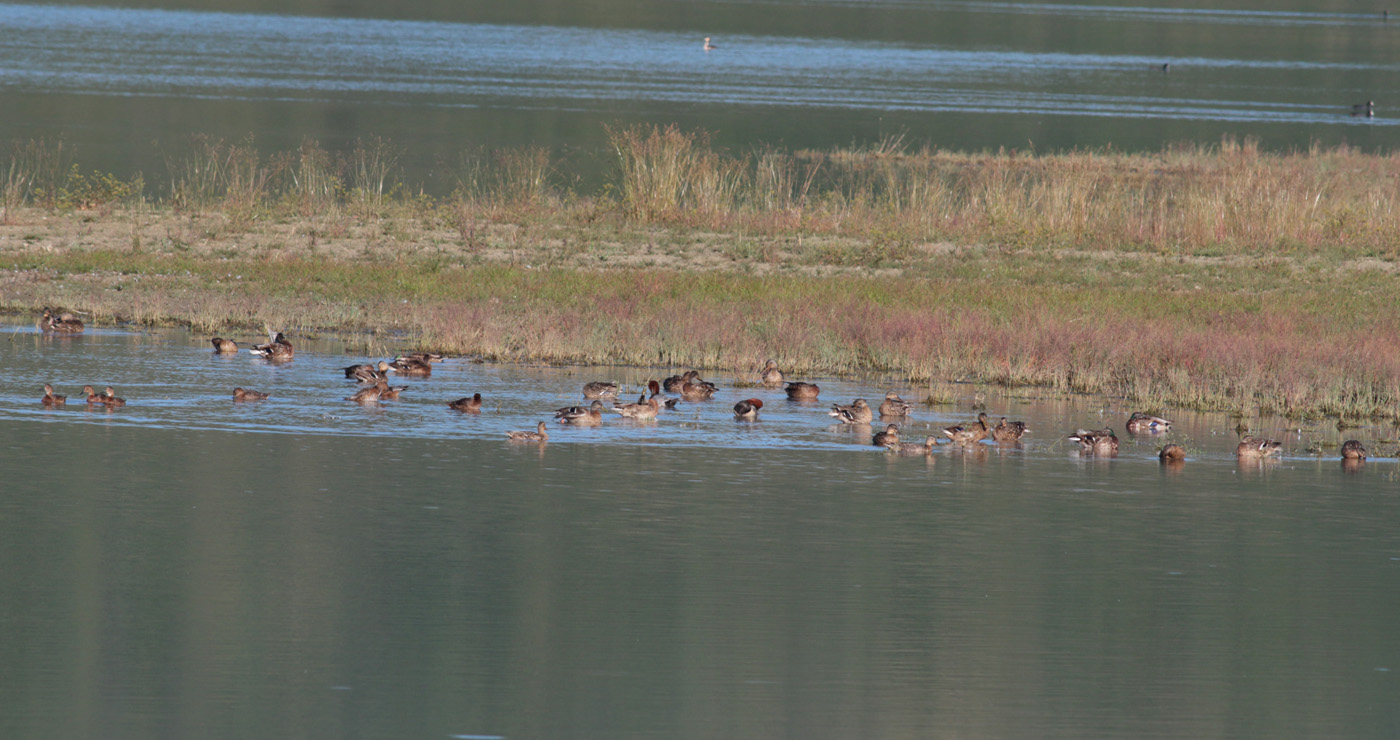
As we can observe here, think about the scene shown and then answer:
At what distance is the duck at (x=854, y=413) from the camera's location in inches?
755

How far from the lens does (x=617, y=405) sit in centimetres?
1914

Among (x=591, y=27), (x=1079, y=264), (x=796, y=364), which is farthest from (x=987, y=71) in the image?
(x=796, y=364)

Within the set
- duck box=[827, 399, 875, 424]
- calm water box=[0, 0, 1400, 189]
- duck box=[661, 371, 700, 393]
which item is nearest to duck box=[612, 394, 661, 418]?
duck box=[661, 371, 700, 393]

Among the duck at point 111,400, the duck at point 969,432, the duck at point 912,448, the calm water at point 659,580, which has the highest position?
the duck at point 111,400

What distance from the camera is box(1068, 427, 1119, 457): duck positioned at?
18.1 m

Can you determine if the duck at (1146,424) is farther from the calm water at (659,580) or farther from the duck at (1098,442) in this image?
the duck at (1098,442)

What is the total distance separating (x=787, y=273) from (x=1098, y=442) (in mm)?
11192

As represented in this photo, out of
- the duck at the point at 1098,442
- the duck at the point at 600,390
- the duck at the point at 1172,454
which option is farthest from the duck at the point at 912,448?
the duck at the point at 600,390

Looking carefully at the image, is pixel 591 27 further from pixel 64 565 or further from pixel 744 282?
pixel 64 565

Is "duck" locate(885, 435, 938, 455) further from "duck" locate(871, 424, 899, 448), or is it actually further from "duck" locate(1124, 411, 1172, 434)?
"duck" locate(1124, 411, 1172, 434)

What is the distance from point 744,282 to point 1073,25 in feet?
324

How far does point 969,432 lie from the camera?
18391 millimetres

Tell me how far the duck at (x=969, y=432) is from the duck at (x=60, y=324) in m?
11.5

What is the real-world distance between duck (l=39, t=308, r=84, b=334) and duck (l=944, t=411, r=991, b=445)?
37.9 feet
